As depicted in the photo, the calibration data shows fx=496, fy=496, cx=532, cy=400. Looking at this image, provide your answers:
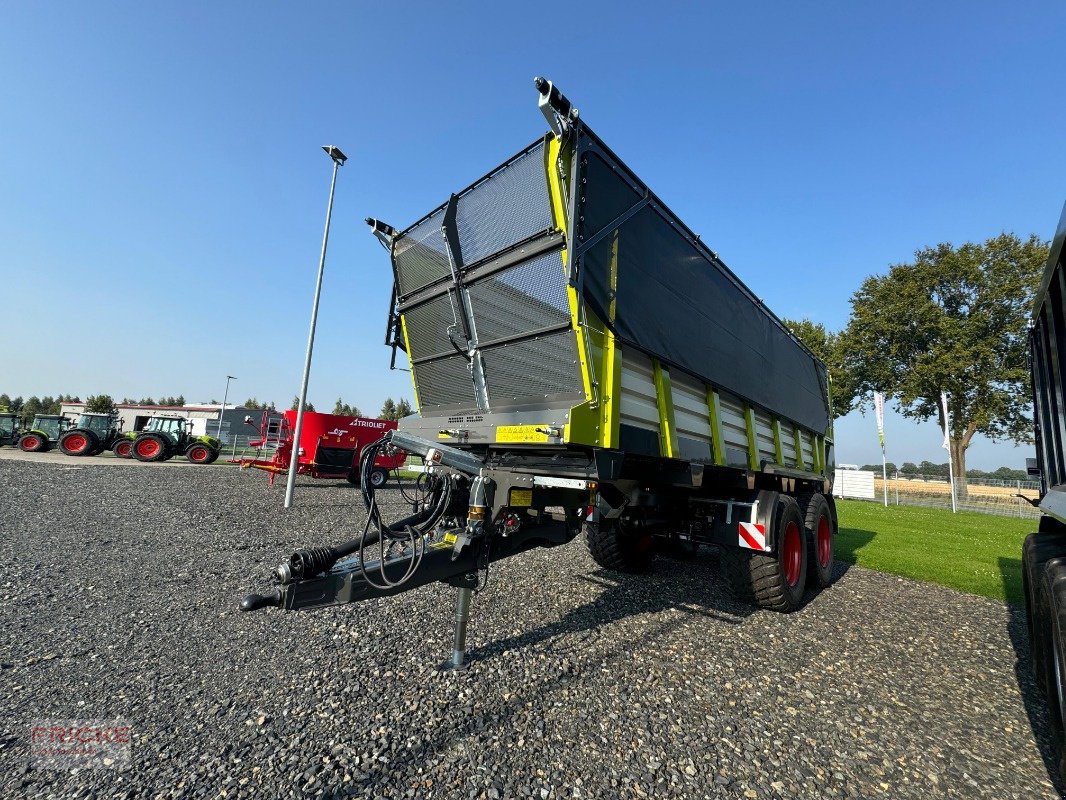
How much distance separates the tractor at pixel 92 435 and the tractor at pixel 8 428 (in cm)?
395

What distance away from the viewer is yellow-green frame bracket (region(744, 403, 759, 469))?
5.56 meters

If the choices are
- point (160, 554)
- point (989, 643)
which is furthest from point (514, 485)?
point (160, 554)

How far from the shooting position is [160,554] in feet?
20.3

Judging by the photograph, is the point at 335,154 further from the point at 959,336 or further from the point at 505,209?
the point at 959,336

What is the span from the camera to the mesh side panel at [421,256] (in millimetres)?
4320

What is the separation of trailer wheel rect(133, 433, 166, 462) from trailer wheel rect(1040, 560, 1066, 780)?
25282mm

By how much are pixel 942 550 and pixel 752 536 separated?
8.15 metres

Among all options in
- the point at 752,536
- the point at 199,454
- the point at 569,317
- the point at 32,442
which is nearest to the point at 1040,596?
the point at 752,536

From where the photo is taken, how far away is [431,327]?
4676 mm

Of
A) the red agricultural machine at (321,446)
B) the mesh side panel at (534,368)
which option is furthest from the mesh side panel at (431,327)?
the red agricultural machine at (321,446)

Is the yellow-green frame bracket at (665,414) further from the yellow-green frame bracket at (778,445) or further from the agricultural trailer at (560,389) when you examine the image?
the yellow-green frame bracket at (778,445)

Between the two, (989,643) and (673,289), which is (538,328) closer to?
(673,289)

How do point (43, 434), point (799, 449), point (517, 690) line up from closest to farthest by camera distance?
point (517, 690)
point (799, 449)
point (43, 434)

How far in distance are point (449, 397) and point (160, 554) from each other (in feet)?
15.0
